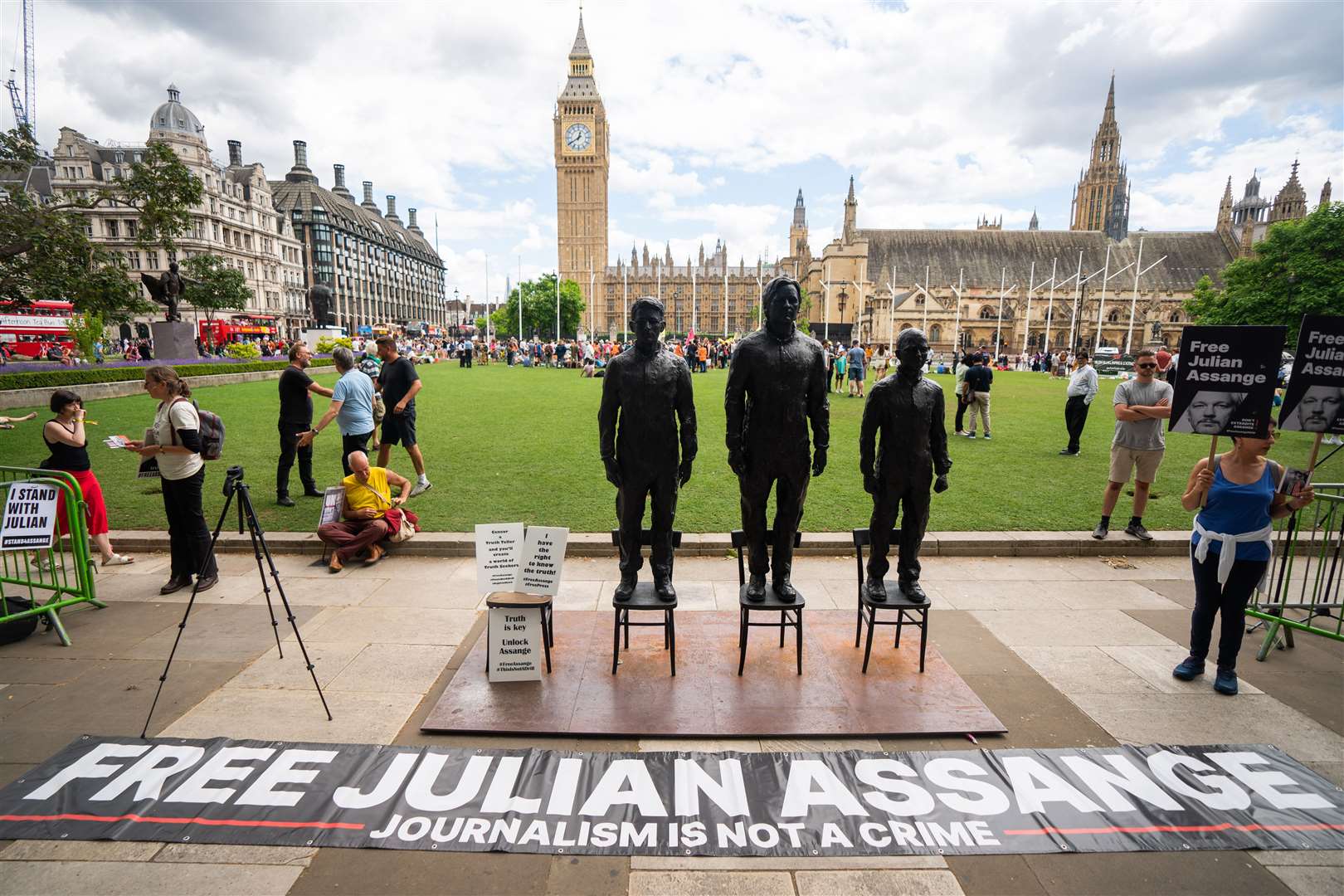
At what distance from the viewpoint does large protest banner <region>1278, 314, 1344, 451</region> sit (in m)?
4.71

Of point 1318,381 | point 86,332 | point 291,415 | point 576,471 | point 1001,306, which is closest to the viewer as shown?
point 1318,381

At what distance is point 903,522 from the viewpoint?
15.4 ft

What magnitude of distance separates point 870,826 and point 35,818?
4186mm

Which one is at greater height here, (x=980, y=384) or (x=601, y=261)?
(x=601, y=261)

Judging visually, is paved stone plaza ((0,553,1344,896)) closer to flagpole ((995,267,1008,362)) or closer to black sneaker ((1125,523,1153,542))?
black sneaker ((1125,523,1153,542))

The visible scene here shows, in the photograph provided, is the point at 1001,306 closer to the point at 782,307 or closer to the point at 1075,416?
the point at 1075,416

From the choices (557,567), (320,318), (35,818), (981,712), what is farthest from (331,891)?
(320,318)

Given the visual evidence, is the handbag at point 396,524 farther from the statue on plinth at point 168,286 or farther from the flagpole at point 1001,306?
the flagpole at point 1001,306

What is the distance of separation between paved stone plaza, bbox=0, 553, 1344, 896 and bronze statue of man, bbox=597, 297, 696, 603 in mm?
1205

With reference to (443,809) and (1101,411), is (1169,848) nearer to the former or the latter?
(443,809)

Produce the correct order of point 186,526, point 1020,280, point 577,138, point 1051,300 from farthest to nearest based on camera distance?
point 577,138 < point 1020,280 < point 1051,300 < point 186,526

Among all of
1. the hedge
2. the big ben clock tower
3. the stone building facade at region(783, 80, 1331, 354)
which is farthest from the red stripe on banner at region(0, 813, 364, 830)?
the big ben clock tower

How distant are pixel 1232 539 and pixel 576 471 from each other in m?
8.26

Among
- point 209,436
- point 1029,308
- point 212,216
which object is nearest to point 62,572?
point 209,436
